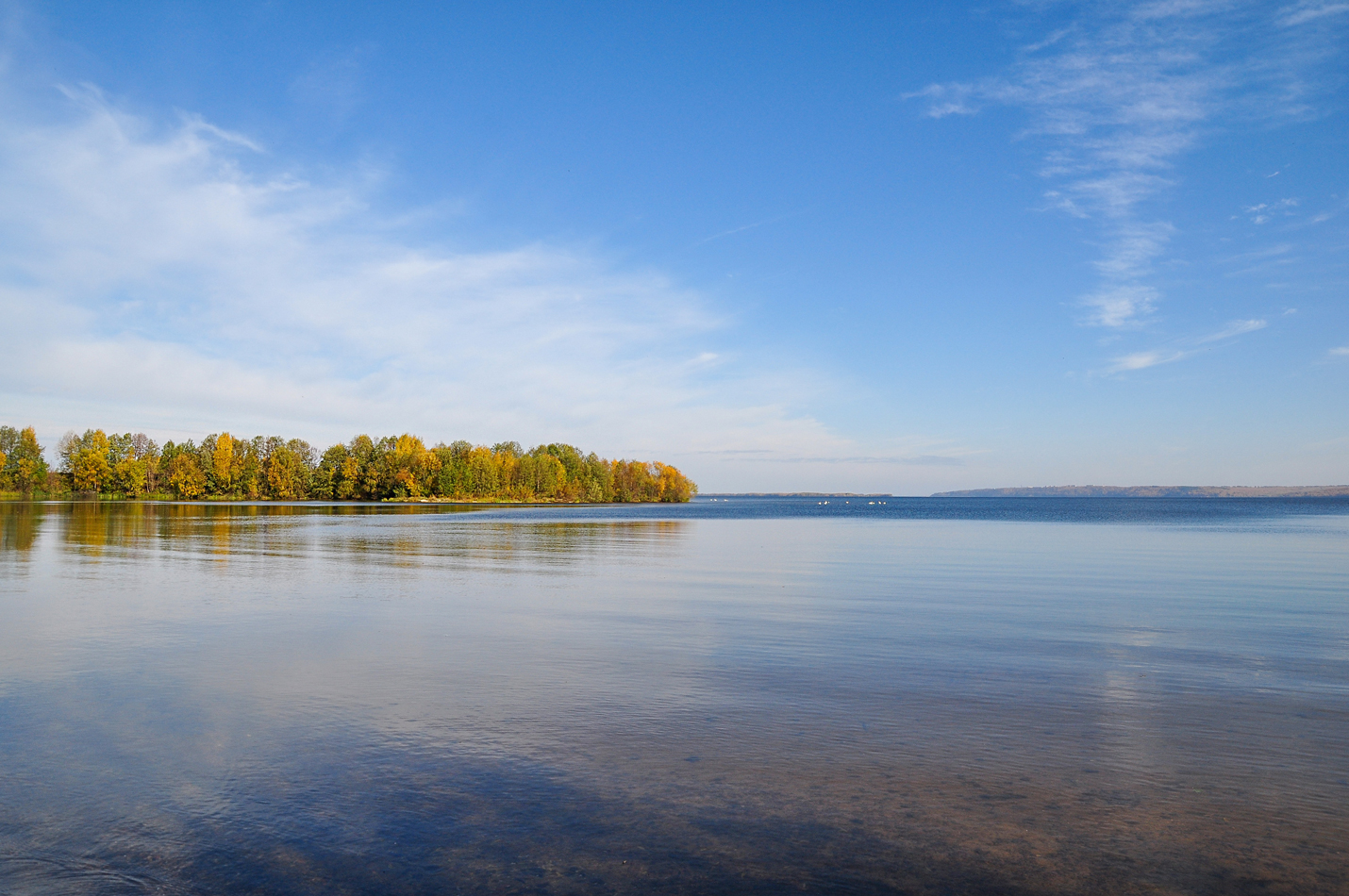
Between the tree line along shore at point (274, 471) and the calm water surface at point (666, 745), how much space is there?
6265 inches

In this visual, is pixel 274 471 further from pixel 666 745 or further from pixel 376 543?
pixel 666 745

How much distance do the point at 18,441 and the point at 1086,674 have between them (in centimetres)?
18636

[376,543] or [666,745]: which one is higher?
[376,543]

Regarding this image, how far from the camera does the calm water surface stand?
538cm

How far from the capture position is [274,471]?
16638cm

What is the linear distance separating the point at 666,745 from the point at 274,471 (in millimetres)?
178419

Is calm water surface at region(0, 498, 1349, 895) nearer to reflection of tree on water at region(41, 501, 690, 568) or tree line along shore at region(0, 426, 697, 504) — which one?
reflection of tree on water at region(41, 501, 690, 568)

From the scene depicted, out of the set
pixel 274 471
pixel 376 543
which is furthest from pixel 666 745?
pixel 274 471

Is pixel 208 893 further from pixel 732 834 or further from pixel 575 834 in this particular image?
pixel 732 834

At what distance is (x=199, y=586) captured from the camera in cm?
2002

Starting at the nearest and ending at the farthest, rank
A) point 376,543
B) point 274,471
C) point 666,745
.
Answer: point 666,745
point 376,543
point 274,471

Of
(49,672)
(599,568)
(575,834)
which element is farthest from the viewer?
(599,568)

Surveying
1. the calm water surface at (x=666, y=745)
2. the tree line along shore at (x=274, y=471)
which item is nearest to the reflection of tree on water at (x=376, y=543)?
the calm water surface at (x=666, y=745)

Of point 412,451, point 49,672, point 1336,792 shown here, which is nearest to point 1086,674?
point 1336,792
